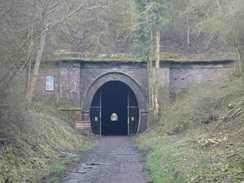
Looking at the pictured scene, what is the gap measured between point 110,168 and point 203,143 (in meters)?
2.69

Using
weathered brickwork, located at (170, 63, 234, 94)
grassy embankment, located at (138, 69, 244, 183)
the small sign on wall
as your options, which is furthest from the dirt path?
weathered brickwork, located at (170, 63, 234, 94)

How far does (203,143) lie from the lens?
379 inches

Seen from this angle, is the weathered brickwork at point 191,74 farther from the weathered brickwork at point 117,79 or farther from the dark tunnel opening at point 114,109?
the dark tunnel opening at point 114,109

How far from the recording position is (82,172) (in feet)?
30.7

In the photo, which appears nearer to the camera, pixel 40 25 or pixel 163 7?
pixel 40 25

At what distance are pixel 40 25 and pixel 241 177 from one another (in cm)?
616

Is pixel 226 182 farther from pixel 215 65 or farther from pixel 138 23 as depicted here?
pixel 215 65

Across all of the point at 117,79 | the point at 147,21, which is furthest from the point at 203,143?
the point at 117,79

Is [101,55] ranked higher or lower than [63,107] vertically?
higher

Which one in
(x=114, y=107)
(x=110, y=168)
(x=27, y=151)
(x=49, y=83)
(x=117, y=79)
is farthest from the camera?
(x=114, y=107)

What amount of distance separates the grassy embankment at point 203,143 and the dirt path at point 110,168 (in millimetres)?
393

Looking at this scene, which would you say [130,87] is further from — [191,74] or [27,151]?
[27,151]

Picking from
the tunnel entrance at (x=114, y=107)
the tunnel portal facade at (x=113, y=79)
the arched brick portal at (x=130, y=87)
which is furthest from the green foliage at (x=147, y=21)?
the tunnel entrance at (x=114, y=107)

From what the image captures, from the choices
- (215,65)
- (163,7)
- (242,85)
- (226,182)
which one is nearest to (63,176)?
→ (226,182)
